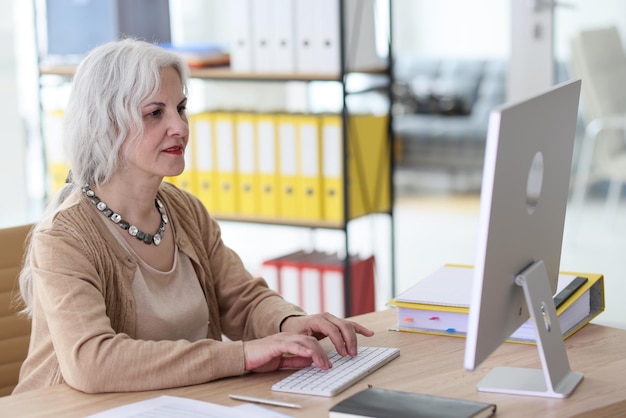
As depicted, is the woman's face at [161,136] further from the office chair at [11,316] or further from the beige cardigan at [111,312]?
the office chair at [11,316]

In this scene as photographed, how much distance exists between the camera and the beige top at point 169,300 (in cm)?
210

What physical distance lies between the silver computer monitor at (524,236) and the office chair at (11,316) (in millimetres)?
1097

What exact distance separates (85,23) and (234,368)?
2.71m

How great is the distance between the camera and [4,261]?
7.86ft

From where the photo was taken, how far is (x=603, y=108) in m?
3.91

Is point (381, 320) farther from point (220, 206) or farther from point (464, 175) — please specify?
point (464, 175)

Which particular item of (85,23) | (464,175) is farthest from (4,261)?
(464,175)

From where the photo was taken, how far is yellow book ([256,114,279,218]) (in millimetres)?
3936

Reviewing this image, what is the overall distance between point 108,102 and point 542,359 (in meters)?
0.95

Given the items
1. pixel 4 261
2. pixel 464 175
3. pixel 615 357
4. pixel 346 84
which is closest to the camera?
pixel 615 357

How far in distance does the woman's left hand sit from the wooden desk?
0.23 feet

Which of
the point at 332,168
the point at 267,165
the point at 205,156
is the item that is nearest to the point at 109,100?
Result: the point at 332,168

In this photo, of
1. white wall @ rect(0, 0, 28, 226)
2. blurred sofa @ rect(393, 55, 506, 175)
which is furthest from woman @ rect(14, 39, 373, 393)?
blurred sofa @ rect(393, 55, 506, 175)

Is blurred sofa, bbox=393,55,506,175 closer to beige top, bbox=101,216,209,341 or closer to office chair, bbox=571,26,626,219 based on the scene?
office chair, bbox=571,26,626,219
